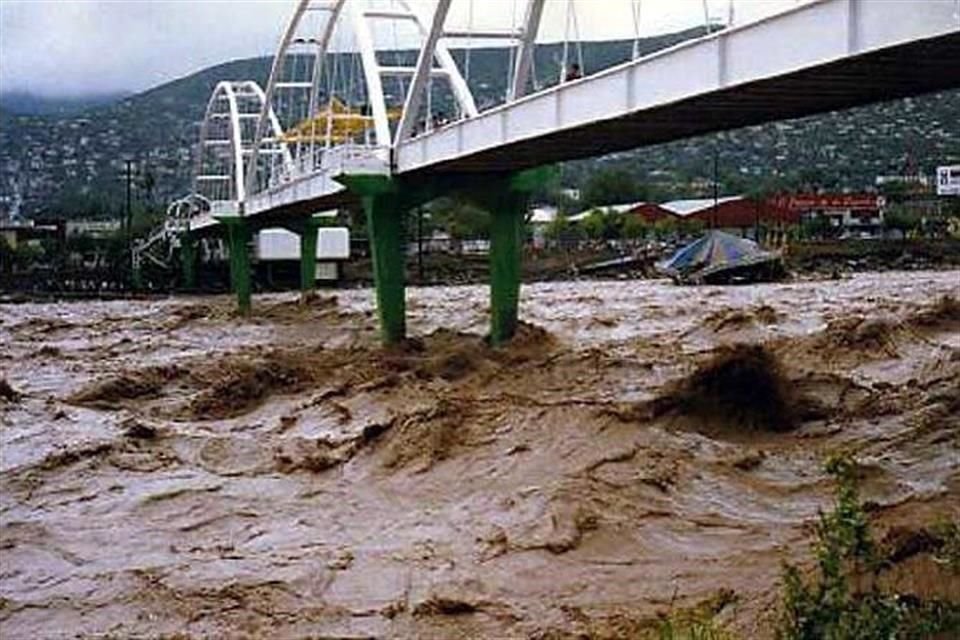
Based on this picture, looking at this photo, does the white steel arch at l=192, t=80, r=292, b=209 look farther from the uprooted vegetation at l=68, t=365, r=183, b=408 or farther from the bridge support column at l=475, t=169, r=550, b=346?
the uprooted vegetation at l=68, t=365, r=183, b=408

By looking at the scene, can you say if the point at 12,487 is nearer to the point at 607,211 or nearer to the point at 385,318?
the point at 385,318

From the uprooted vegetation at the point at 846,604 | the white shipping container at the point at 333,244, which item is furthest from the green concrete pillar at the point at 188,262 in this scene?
the uprooted vegetation at the point at 846,604

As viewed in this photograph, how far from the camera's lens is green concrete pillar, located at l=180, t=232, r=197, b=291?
101 metres

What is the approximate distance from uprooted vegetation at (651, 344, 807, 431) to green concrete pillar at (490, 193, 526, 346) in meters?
13.8

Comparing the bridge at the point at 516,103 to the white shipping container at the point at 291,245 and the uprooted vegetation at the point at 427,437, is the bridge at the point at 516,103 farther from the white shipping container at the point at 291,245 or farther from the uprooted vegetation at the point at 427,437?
the white shipping container at the point at 291,245

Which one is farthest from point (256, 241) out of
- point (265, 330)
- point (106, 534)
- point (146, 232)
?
point (106, 534)

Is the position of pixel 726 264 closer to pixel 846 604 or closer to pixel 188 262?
pixel 188 262

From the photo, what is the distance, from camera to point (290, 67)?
71.2m

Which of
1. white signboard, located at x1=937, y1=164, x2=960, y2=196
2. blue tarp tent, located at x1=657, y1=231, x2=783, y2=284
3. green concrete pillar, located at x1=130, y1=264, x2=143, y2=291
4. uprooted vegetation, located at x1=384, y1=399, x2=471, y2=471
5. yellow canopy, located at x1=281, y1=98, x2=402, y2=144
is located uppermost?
yellow canopy, located at x1=281, y1=98, x2=402, y2=144

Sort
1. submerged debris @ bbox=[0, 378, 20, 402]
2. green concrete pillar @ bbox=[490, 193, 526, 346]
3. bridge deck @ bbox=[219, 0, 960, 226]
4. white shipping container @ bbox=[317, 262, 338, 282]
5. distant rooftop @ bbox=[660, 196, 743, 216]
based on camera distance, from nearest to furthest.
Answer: bridge deck @ bbox=[219, 0, 960, 226], submerged debris @ bbox=[0, 378, 20, 402], green concrete pillar @ bbox=[490, 193, 526, 346], white shipping container @ bbox=[317, 262, 338, 282], distant rooftop @ bbox=[660, 196, 743, 216]

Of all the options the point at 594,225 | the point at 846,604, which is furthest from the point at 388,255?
the point at 594,225

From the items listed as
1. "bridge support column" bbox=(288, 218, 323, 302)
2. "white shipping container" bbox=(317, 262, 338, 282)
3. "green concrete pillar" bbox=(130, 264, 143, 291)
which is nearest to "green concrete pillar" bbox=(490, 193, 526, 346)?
"bridge support column" bbox=(288, 218, 323, 302)

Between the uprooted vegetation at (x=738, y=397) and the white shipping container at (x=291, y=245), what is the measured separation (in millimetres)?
73683

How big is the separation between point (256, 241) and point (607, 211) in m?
48.6
